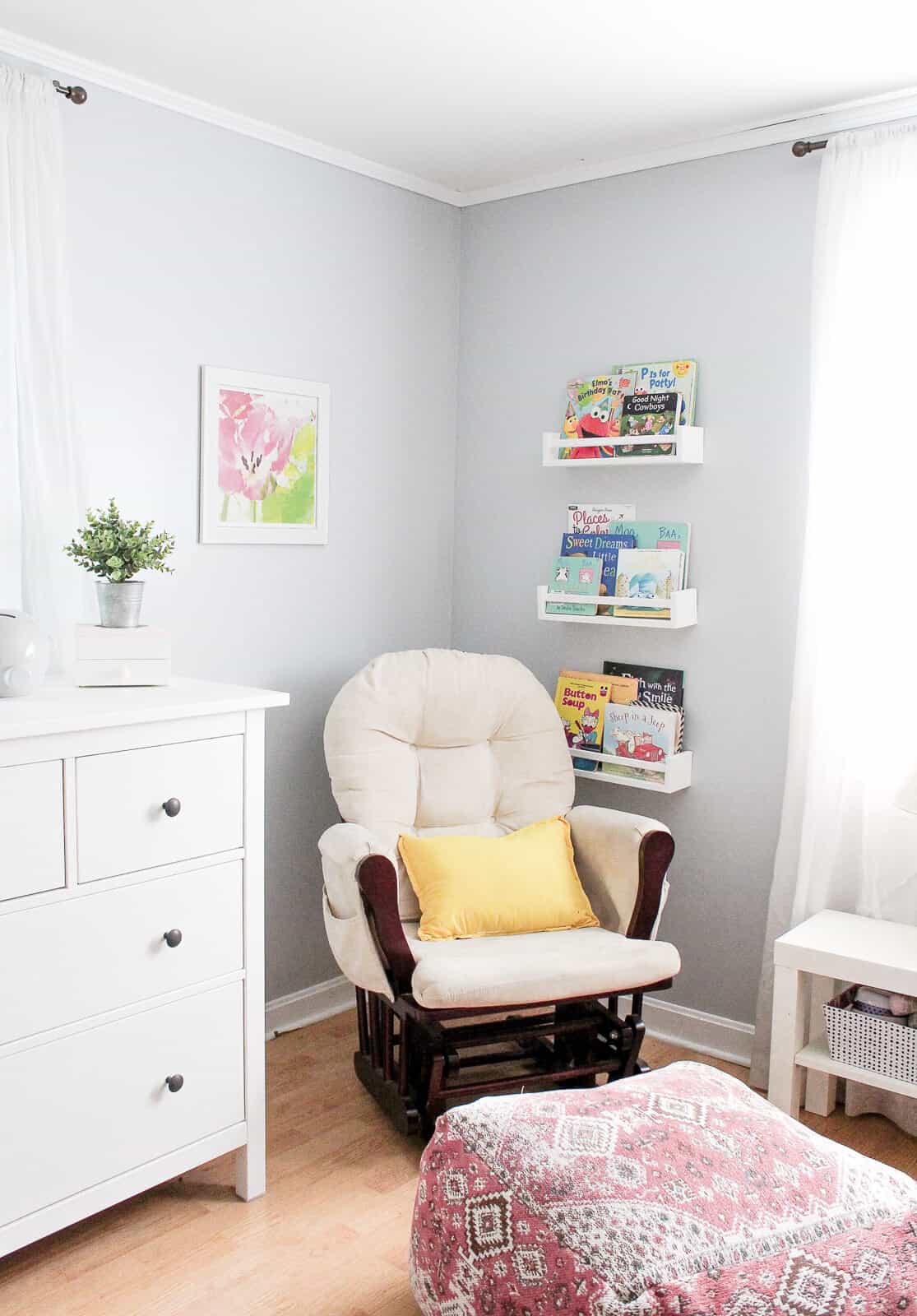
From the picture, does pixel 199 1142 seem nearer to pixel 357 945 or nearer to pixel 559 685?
pixel 357 945

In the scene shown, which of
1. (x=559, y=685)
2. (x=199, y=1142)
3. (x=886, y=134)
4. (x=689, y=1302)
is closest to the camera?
(x=689, y=1302)

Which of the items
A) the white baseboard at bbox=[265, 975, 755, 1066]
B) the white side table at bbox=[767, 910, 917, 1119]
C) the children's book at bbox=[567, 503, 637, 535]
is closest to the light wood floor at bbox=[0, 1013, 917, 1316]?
the white side table at bbox=[767, 910, 917, 1119]

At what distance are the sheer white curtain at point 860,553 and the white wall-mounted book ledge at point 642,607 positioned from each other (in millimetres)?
339

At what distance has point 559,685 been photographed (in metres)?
3.42

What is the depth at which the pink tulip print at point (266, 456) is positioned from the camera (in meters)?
3.06

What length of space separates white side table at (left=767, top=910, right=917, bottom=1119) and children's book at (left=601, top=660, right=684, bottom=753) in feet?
2.22

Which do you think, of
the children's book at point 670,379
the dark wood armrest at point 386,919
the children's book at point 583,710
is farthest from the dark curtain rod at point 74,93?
the children's book at point 583,710

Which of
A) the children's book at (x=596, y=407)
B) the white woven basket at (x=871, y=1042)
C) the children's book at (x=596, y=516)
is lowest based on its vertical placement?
the white woven basket at (x=871, y=1042)

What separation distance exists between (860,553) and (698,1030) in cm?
140

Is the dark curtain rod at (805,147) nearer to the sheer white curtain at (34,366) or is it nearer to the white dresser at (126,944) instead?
the sheer white curtain at (34,366)

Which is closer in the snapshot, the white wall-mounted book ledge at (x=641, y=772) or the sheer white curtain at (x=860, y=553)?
the sheer white curtain at (x=860, y=553)

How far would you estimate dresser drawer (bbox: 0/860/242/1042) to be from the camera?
2.06 meters

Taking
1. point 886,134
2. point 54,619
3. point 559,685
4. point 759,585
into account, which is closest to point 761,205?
point 886,134

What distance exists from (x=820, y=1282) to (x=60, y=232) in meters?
2.50
